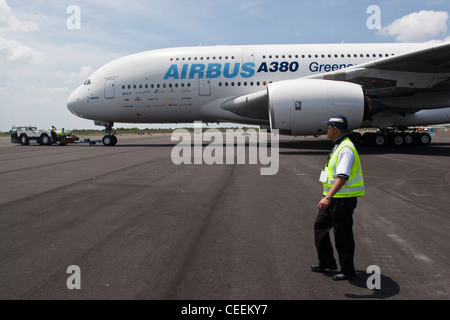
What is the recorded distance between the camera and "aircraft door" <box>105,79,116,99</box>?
18.9m

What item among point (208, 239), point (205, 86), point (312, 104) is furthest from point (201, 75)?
point (208, 239)

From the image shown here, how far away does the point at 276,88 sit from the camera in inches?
537

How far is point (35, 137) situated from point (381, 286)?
1091 inches

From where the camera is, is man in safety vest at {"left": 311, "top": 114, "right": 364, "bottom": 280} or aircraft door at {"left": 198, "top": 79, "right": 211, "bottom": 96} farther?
aircraft door at {"left": 198, "top": 79, "right": 211, "bottom": 96}

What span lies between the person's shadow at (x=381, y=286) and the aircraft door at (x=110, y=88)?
1830 cm

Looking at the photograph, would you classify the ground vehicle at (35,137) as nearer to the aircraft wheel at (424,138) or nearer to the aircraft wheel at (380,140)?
the aircraft wheel at (380,140)

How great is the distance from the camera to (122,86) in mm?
18766

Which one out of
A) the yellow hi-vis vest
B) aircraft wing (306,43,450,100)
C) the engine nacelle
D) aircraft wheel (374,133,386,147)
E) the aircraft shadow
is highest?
aircraft wing (306,43,450,100)

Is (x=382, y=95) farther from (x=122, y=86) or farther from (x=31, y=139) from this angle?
(x=31, y=139)

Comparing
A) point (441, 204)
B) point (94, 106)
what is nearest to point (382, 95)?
point (441, 204)

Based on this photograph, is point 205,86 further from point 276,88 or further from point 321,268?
point 321,268

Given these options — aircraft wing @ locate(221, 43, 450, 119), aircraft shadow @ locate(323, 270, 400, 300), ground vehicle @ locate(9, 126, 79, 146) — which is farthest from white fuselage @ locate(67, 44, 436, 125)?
aircraft shadow @ locate(323, 270, 400, 300)

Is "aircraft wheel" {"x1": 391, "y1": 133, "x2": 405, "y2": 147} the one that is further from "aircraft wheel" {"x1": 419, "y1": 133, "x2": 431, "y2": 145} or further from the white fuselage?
the white fuselage

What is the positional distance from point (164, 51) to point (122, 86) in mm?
3196
